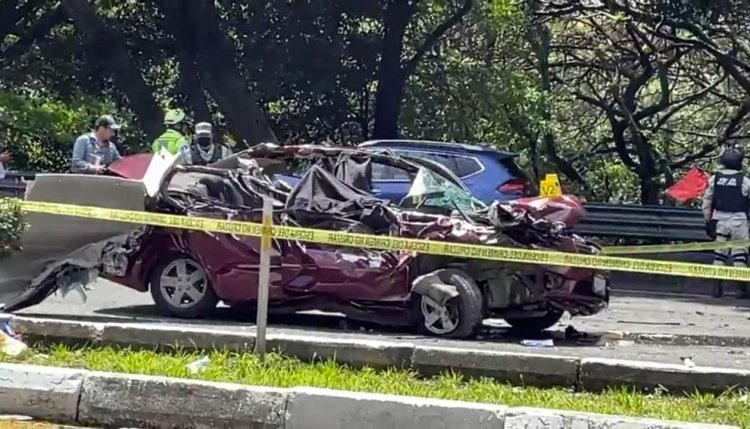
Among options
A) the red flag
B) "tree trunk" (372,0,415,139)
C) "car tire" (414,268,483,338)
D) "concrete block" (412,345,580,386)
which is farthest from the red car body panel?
"tree trunk" (372,0,415,139)

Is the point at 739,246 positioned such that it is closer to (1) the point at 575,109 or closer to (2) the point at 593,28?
(2) the point at 593,28

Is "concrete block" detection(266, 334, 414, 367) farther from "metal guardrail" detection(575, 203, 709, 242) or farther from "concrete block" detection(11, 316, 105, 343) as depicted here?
"metal guardrail" detection(575, 203, 709, 242)

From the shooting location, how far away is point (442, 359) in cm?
781

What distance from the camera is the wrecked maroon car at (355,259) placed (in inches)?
390

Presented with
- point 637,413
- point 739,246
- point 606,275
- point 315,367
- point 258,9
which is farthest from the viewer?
point 258,9

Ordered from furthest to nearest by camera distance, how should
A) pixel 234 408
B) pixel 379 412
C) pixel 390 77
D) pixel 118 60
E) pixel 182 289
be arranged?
pixel 118 60, pixel 390 77, pixel 182 289, pixel 234 408, pixel 379 412

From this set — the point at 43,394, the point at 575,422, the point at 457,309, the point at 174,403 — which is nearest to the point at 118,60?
the point at 457,309

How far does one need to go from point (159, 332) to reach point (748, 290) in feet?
31.8

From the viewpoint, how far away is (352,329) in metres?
10.5

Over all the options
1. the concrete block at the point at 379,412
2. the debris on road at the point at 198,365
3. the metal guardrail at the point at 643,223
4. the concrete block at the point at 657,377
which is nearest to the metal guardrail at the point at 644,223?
the metal guardrail at the point at 643,223

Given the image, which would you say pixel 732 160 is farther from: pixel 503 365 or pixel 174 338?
pixel 174 338

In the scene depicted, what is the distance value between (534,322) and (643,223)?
817 centimetres

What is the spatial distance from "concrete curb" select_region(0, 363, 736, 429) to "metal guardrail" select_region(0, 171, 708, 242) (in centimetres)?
1149

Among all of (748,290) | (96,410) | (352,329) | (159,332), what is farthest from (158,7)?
(96,410)
